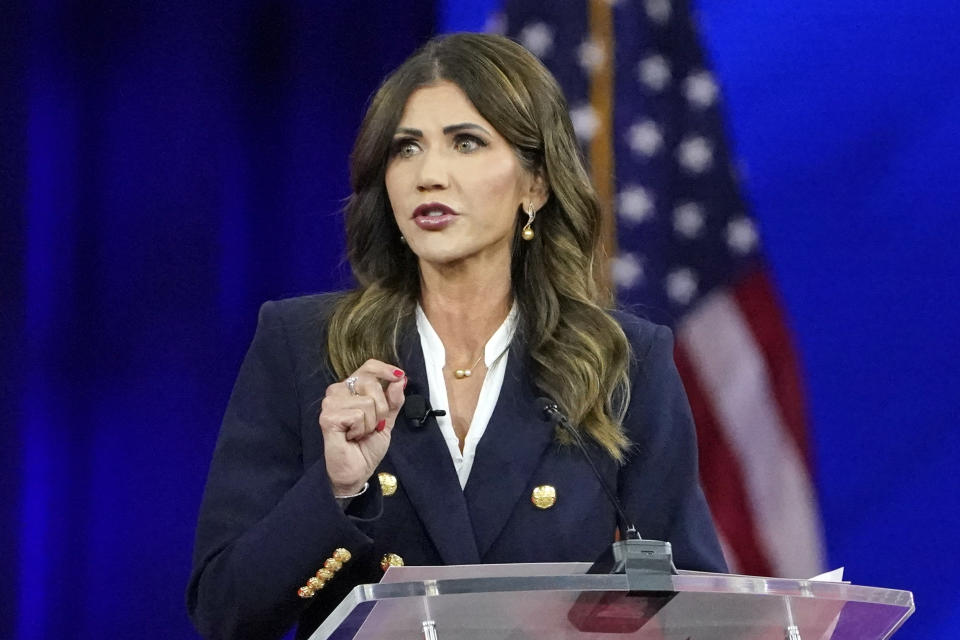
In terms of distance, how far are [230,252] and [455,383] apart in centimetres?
104

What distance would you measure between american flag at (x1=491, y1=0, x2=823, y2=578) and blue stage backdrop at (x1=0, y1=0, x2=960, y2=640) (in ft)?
0.20

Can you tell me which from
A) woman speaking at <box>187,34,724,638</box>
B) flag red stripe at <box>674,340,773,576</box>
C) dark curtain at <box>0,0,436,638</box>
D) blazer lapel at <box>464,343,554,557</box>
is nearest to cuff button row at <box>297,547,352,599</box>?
woman speaking at <box>187,34,724,638</box>

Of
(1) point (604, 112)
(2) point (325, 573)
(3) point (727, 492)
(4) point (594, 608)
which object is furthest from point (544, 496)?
(1) point (604, 112)

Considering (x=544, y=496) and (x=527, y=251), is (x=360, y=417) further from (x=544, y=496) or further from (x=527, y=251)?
(x=527, y=251)

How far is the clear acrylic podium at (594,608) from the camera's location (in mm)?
1249

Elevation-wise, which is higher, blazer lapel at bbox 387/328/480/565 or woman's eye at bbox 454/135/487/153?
woman's eye at bbox 454/135/487/153

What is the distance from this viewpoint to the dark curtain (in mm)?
2906

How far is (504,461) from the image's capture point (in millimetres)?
2045

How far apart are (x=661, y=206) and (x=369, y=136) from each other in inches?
42.8

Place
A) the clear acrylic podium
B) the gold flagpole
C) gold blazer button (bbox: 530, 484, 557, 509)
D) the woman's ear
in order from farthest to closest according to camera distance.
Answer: the gold flagpole < the woman's ear < gold blazer button (bbox: 530, 484, 557, 509) < the clear acrylic podium

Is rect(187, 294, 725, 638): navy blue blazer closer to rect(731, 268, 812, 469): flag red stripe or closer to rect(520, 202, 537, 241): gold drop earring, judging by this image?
rect(520, 202, 537, 241): gold drop earring

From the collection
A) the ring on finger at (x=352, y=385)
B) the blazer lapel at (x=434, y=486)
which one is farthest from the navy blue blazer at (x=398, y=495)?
the ring on finger at (x=352, y=385)

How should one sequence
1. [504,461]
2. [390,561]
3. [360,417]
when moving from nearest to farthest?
[360,417]
[390,561]
[504,461]

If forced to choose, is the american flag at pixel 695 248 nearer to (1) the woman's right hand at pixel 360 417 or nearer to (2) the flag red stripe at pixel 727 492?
(2) the flag red stripe at pixel 727 492
